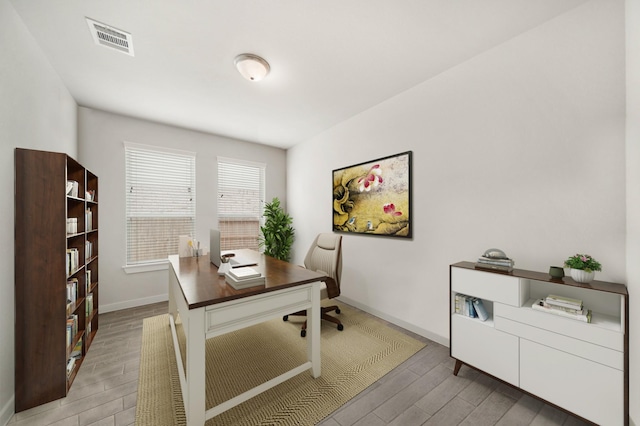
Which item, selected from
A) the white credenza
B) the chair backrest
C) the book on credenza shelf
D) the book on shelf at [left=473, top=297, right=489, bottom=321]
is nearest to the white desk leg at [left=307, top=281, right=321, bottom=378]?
the book on credenza shelf

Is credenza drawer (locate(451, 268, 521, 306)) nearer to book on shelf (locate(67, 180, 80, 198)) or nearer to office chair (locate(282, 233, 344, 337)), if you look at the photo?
office chair (locate(282, 233, 344, 337))

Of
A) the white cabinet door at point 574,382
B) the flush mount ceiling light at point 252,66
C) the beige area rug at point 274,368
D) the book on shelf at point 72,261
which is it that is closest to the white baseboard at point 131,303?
the beige area rug at point 274,368

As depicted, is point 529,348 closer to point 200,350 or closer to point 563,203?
point 563,203

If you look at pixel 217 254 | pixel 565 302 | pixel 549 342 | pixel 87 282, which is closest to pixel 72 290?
pixel 87 282

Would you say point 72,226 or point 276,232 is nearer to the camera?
point 72,226

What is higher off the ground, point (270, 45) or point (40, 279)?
point (270, 45)

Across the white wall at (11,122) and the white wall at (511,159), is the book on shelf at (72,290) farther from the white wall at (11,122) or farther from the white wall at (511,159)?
the white wall at (511,159)

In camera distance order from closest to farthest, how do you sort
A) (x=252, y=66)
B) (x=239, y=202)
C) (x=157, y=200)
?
1. (x=252, y=66)
2. (x=157, y=200)
3. (x=239, y=202)

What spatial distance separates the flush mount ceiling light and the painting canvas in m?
1.65

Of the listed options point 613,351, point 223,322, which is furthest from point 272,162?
point 613,351

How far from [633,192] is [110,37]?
3746mm

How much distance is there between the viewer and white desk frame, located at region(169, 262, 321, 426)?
1.37 metres

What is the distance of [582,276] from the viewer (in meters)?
1.49

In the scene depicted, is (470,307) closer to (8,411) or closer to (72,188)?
(8,411)
